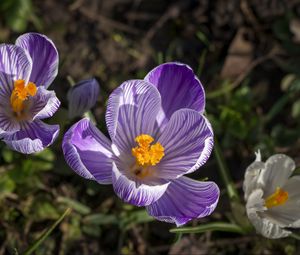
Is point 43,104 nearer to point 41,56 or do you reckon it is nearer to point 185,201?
point 41,56

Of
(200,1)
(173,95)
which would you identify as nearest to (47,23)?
(200,1)

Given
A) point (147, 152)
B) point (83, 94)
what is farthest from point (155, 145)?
point (83, 94)

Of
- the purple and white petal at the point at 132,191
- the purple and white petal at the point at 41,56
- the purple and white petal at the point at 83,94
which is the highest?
the purple and white petal at the point at 41,56

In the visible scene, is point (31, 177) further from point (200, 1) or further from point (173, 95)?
point (200, 1)

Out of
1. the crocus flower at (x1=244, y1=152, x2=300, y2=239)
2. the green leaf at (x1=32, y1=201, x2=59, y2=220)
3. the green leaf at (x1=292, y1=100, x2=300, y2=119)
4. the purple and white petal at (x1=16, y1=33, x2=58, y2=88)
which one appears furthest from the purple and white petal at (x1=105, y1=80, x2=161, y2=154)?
the green leaf at (x1=292, y1=100, x2=300, y2=119)

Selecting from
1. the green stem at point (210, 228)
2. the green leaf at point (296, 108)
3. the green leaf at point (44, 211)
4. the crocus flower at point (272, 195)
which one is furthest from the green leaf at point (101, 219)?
the green leaf at point (296, 108)

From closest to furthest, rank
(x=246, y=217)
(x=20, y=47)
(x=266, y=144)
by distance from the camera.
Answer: (x=20, y=47)
(x=246, y=217)
(x=266, y=144)

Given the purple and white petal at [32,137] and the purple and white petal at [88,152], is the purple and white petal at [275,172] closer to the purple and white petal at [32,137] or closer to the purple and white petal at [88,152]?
the purple and white petal at [88,152]
